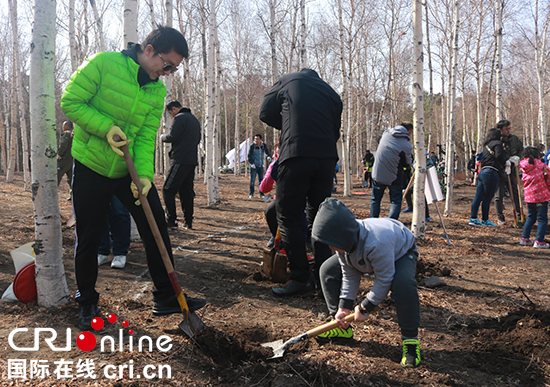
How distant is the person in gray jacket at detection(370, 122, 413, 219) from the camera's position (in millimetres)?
6180

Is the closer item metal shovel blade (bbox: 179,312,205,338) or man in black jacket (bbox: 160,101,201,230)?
metal shovel blade (bbox: 179,312,205,338)

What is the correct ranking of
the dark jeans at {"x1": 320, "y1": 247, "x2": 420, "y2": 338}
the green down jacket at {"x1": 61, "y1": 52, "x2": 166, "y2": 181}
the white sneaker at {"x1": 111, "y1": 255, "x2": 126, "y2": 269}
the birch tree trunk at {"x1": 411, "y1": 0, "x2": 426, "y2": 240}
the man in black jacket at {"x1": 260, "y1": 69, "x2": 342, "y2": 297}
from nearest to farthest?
the dark jeans at {"x1": 320, "y1": 247, "x2": 420, "y2": 338}
the green down jacket at {"x1": 61, "y1": 52, "x2": 166, "y2": 181}
the man in black jacket at {"x1": 260, "y1": 69, "x2": 342, "y2": 297}
the white sneaker at {"x1": 111, "y1": 255, "x2": 126, "y2": 269}
the birch tree trunk at {"x1": 411, "y1": 0, "x2": 426, "y2": 240}

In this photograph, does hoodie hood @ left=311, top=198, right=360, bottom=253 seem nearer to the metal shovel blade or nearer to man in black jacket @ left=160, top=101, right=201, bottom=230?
the metal shovel blade

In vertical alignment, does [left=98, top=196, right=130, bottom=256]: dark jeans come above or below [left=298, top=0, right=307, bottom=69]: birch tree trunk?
below

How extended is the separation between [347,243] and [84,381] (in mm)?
1645

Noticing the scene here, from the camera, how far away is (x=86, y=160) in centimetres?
266

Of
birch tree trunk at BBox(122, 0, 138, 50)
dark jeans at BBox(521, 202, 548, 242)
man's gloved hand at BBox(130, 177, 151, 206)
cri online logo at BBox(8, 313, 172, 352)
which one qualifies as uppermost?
birch tree trunk at BBox(122, 0, 138, 50)

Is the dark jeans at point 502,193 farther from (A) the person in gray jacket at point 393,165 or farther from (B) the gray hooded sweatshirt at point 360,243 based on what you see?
(B) the gray hooded sweatshirt at point 360,243

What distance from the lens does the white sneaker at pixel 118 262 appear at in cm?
426

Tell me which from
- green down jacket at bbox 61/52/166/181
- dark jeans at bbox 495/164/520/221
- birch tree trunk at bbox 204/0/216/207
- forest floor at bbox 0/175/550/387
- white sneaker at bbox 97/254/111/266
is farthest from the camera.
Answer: birch tree trunk at bbox 204/0/216/207

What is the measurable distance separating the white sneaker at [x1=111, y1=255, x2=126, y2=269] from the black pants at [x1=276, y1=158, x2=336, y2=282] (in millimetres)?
1929

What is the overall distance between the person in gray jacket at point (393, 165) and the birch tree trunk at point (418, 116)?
0.26 meters

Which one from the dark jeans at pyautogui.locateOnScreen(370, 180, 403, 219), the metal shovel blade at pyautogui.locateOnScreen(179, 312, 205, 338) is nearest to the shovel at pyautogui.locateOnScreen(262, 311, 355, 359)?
the metal shovel blade at pyautogui.locateOnScreen(179, 312, 205, 338)

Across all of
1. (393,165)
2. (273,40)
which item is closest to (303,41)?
(273,40)
